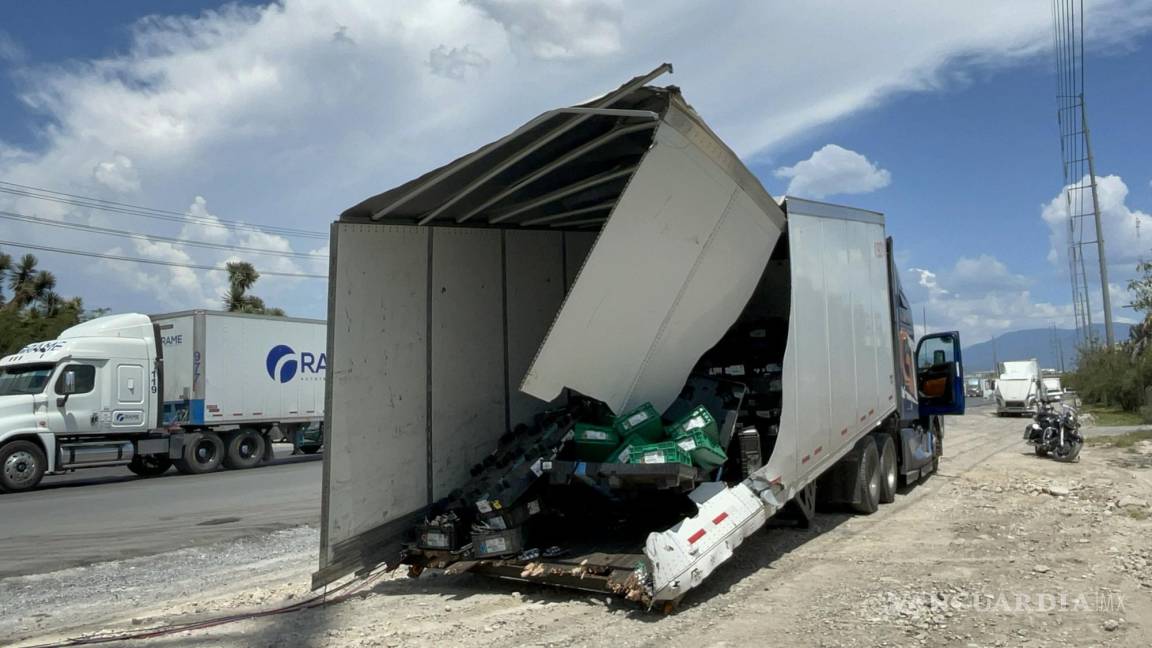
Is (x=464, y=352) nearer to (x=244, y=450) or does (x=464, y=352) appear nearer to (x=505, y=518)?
(x=505, y=518)

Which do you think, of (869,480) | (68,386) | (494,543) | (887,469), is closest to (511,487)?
(494,543)

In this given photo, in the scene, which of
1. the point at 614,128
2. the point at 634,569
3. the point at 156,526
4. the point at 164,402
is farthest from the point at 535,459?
the point at 164,402

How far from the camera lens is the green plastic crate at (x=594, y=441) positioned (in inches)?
266

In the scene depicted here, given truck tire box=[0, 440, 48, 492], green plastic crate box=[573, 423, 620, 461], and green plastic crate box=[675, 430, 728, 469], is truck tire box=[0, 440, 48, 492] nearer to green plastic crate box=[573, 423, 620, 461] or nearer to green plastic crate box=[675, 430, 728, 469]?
green plastic crate box=[573, 423, 620, 461]

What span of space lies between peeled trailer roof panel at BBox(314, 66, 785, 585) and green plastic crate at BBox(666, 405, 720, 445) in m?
0.50

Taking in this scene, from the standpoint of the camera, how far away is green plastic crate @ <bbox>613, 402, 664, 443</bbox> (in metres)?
6.70

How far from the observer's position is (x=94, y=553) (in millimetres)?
9375

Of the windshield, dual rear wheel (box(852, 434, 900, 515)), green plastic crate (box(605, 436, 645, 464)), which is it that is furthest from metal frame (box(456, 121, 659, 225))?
the windshield

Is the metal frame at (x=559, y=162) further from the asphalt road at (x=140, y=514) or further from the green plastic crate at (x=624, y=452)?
the asphalt road at (x=140, y=514)

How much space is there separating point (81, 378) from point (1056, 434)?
2030 cm

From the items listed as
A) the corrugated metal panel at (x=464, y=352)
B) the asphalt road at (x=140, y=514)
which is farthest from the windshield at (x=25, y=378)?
the corrugated metal panel at (x=464, y=352)

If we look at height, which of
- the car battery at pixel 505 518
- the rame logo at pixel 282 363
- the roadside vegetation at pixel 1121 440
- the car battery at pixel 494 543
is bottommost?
the roadside vegetation at pixel 1121 440

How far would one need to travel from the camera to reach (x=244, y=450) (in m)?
21.3

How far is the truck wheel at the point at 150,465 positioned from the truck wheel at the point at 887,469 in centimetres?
1698
